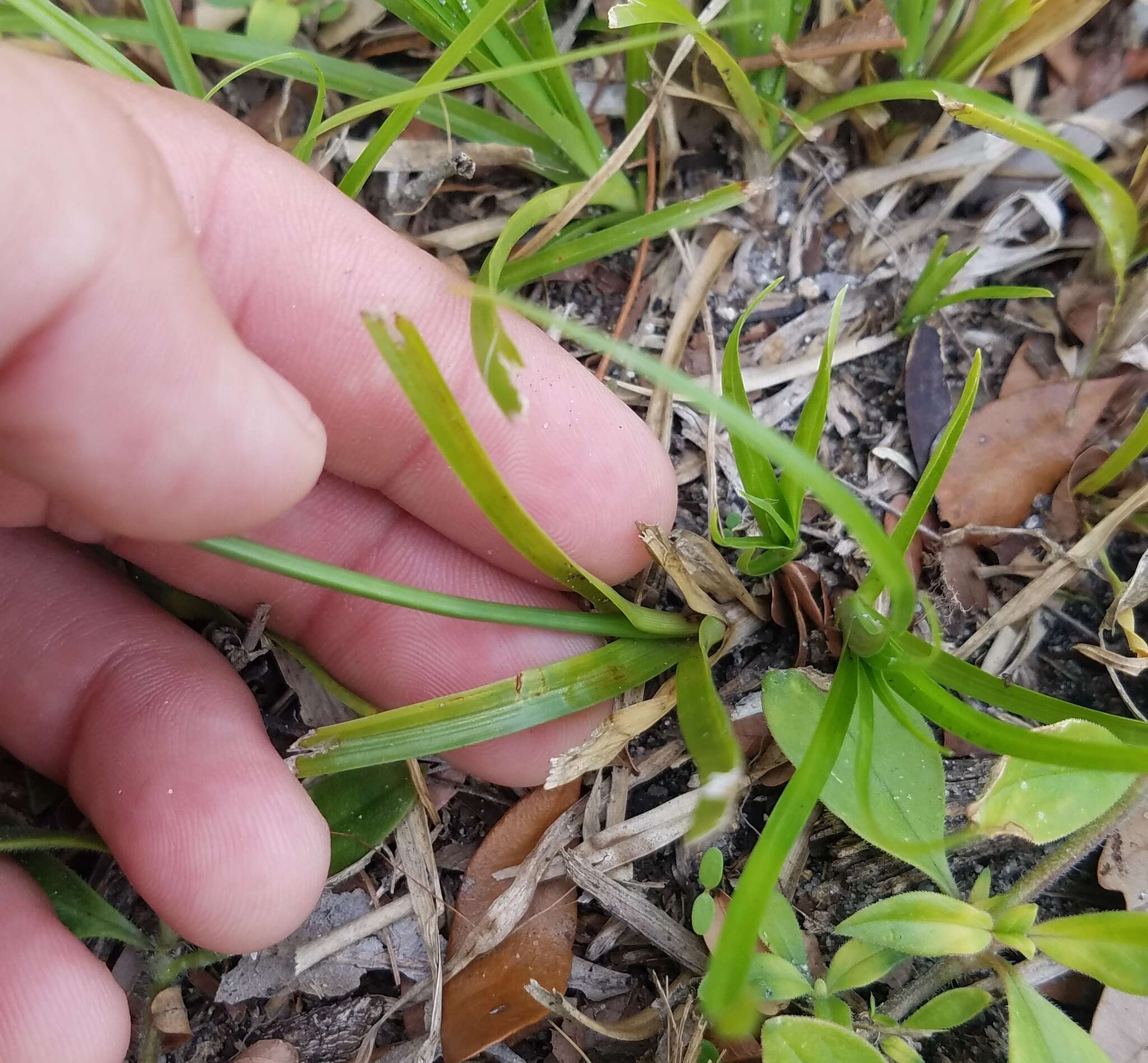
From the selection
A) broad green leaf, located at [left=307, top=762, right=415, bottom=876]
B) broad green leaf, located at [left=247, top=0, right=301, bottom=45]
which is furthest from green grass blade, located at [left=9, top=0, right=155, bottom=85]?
broad green leaf, located at [left=307, top=762, right=415, bottom=876]

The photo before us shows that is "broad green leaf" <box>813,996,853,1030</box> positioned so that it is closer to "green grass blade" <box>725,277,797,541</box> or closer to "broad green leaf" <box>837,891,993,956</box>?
"broad green leaf" <box>837,891,993,956</box>

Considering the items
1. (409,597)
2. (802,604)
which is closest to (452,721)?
(409,597)

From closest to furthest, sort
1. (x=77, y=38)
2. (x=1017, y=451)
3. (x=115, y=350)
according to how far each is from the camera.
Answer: (x=115, y=350), (x=77, y=38), (x=1017, y=451)

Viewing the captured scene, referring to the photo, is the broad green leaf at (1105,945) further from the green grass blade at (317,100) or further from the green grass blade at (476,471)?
the green grass blade at (317,100)

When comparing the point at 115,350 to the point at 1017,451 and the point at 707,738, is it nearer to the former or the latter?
the point at 707,738

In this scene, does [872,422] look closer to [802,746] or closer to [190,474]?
[802,746]

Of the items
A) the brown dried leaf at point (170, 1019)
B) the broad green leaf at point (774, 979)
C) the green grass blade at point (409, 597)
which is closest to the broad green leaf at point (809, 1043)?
the broad green leaf at point (774, 979)
